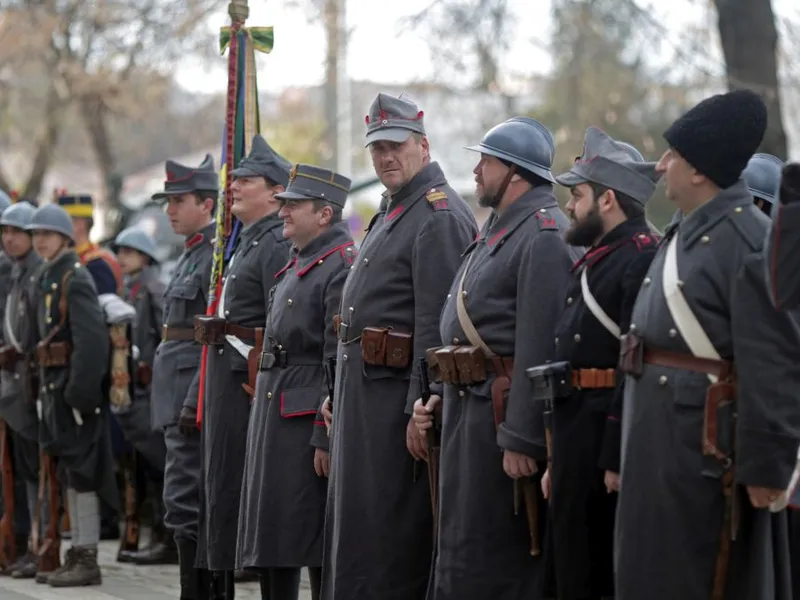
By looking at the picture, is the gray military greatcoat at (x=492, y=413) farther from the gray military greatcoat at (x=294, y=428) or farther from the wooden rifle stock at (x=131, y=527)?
the wooden rifle stock at (x=131, y=527)

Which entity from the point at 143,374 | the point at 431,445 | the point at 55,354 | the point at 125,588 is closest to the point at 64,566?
the point at 125,588

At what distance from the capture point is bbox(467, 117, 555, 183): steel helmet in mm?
6844

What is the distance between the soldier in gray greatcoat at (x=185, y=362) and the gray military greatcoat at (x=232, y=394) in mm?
337

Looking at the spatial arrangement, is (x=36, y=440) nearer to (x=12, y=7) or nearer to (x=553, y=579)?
(x=553, y=579)

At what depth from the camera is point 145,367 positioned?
11.5 meters

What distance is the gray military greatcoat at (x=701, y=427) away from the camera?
17.4 ft

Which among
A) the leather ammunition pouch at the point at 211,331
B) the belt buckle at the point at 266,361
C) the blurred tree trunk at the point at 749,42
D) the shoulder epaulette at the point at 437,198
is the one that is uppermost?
the blurred tree trunk at the point at 749,42

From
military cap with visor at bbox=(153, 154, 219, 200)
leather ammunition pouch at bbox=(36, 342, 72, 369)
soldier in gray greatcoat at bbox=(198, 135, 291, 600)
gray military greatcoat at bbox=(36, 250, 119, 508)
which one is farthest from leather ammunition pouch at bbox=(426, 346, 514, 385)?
leather ammunition pouch at bbox=(36, 342, 72, 369)

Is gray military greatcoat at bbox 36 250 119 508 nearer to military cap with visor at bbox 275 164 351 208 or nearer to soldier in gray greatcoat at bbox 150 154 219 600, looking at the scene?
soldier in gray greatcoat at bbox 150 154 219 600

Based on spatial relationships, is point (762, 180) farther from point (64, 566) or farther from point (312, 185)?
point (64, 566)

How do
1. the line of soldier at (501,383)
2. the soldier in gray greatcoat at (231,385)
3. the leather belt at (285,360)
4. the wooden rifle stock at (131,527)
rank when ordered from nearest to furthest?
the line of soldier at (501,383)
the leather belt at (285,360)
the soldier in gray greatcoat at (231,385)
the wooden rifle stock at (131,527)

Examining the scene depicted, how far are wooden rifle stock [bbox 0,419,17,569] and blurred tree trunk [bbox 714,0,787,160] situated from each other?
7567 millimetres

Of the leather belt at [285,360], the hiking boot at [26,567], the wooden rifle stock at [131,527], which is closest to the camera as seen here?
the leather belt at [285,360]

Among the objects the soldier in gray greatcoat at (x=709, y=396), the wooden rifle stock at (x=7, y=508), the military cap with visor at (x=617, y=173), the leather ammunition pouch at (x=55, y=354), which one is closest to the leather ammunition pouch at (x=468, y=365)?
the military cap with visor at (x=617, y=173)
